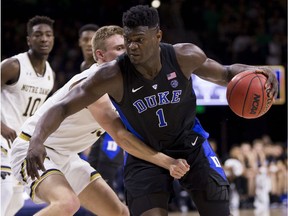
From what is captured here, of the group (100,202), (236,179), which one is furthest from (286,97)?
(100,202)

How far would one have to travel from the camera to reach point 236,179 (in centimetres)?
1277

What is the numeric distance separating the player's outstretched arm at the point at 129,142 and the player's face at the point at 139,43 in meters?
0.49

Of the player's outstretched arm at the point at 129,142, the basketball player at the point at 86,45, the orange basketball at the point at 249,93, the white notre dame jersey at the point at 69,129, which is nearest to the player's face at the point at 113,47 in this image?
the white notre dame jersey at the point at 69,129

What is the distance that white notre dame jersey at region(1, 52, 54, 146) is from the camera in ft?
19.9

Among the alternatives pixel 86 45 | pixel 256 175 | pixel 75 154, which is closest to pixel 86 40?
pixel 86 45

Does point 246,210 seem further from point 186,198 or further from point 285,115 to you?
point 285,115

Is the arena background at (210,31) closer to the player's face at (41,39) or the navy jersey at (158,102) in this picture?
the player's face at (41,39)

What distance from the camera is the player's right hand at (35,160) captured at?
3.65m

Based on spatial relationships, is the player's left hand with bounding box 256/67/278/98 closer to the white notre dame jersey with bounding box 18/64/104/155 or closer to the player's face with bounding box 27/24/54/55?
the white notre dame jersey with bounding box 18/64/104/155

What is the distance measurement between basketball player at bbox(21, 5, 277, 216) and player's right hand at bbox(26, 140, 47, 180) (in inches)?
3.3

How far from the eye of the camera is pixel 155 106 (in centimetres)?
400

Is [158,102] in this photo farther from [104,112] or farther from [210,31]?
[210,31]

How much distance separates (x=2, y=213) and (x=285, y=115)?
9.43m

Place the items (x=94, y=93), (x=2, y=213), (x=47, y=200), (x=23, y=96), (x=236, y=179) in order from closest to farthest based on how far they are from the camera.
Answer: (x=94, y=93) → (x=47, y=200) → (x=2, y=213) → (x=23, y=96) → (x=236, y=179)
